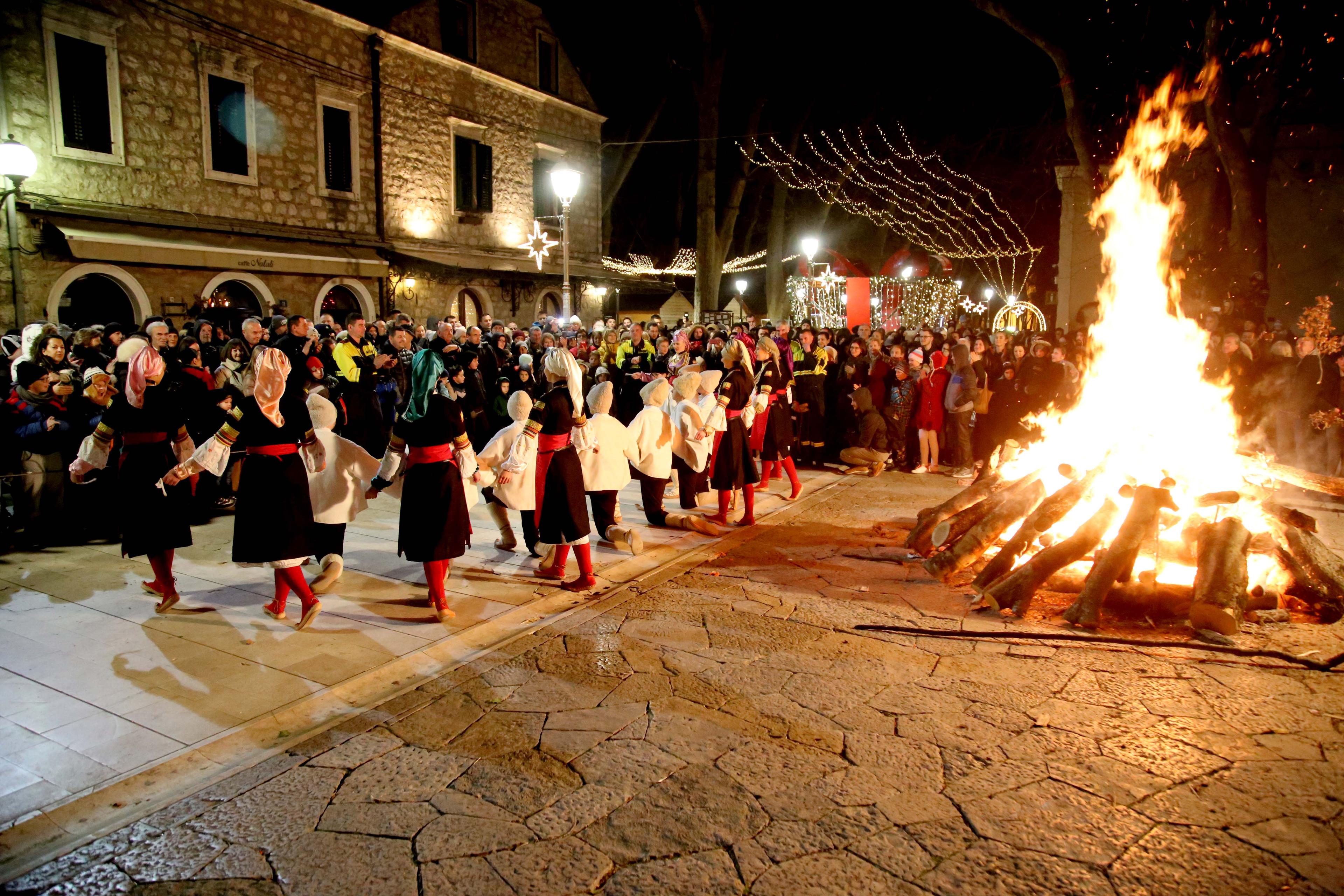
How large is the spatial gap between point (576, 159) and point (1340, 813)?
27544mm

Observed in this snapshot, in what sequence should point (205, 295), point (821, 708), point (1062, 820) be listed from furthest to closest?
point (205, 295) → point (821, 708) → point (1062, 820)

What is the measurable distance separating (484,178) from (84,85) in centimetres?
1064

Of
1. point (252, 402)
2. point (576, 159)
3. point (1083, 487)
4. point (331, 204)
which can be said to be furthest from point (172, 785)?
point (576, 159)

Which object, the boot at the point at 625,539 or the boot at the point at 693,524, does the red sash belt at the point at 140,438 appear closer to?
the boot at the point at 625,539

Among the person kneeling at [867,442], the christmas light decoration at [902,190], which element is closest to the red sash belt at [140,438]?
the person kneeling at [867,442]

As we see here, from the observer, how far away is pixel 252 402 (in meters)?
5.69

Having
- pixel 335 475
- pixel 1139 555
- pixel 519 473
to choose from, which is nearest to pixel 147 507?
pixel 335 475

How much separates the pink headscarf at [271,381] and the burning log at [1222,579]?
254 inches

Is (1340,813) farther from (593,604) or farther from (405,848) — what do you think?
(593,604)

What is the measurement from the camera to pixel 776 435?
10547 mm

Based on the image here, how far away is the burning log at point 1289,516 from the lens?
261 inches

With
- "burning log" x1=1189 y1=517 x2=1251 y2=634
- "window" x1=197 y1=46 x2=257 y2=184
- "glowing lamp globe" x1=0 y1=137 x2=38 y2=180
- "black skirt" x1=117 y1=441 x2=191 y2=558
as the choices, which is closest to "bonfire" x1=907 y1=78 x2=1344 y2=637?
"burning log" x1=1189 y1=517 x2=1251 y2=634

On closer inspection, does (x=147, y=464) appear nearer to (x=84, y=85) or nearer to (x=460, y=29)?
(x=84, y=85)

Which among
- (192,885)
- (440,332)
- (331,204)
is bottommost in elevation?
(192,885)
